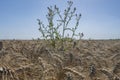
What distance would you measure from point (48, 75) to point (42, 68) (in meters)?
0.16

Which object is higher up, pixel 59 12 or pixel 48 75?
pixel 59 12

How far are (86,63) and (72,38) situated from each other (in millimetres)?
11594

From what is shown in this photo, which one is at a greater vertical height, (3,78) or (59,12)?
(59,12)

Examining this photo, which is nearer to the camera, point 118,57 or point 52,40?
point 118,57

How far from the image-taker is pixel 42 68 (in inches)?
183

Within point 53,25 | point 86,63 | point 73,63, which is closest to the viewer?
point 86,63

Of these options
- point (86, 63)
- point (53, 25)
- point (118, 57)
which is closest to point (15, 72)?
point (86, 63)

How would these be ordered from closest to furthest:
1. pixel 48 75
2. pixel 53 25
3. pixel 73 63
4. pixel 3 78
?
pixel 3 78 < pixel 48 75 < pixel 73 63 < pixel 53 25

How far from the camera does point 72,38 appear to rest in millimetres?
17094

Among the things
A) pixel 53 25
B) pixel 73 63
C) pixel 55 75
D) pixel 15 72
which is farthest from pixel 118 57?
pixel 53 25

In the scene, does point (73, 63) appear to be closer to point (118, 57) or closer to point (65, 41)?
point (118, 57)

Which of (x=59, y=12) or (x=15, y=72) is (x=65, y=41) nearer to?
(x=59, y=12)

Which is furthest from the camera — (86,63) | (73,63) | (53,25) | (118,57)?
(53,25)

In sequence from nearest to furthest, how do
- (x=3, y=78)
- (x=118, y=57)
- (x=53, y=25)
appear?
(x=3, y=78) → (x=118, y=57) → (x=53, y=25)
